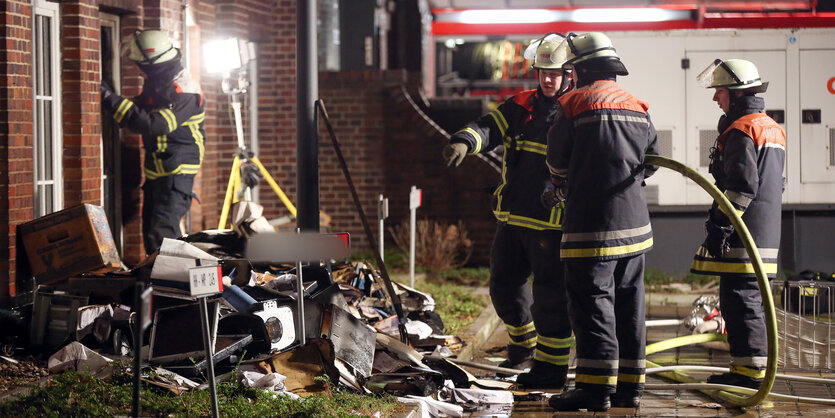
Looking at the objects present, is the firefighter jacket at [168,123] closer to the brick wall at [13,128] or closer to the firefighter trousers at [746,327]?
the brick wall at [13,128]

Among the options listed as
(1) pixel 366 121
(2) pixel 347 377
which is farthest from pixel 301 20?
(1) pixel 366 121

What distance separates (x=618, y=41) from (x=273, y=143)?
14.5ft

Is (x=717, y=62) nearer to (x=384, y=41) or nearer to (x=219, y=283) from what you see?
(x=219, y=283)

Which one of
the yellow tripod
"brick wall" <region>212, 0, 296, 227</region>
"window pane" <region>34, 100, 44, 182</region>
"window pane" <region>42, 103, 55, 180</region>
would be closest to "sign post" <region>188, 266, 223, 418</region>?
"window pane" <region>34, 100, 44, 182</region>

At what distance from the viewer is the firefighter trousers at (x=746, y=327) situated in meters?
7.36

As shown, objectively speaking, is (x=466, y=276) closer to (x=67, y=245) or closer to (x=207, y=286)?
(x=67, y=245)

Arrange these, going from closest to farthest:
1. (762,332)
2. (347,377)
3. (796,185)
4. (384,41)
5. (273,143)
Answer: (347,377) → (762,332) → (796,185) → (273,143) → (384,41)

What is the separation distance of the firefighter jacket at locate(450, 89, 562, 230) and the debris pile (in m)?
1.13

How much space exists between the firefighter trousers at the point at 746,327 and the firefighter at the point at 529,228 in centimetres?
109

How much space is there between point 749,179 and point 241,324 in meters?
3.37

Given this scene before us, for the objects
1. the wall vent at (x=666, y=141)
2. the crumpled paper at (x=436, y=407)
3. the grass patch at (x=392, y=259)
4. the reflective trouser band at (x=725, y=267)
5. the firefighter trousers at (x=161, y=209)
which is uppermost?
the wall vent at (x=666, y=141)

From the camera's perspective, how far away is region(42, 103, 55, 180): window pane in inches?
355

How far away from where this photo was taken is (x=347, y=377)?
6723mm

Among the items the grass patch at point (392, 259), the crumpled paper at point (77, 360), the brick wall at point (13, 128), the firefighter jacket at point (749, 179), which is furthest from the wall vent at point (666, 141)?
the crumpled paper at point (77, 360)
